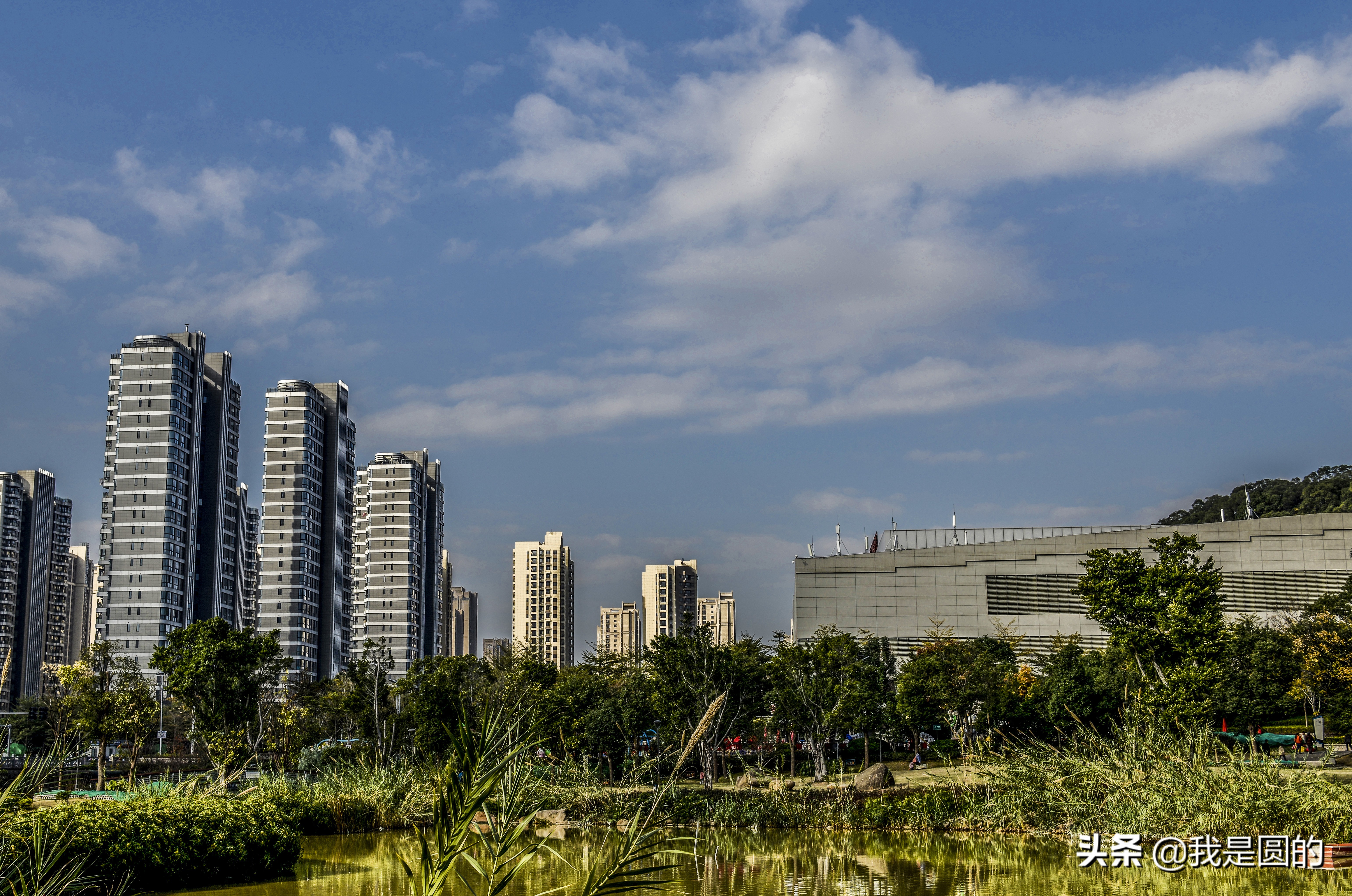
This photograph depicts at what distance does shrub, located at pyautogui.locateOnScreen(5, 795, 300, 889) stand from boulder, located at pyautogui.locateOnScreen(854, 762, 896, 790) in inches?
578

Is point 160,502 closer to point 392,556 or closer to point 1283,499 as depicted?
point 392,556

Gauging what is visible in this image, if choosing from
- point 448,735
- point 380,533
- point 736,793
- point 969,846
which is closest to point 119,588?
point 380,533

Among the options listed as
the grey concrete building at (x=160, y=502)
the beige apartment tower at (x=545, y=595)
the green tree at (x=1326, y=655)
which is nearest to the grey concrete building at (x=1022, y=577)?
→ the green tree at (x=1326, y=655)

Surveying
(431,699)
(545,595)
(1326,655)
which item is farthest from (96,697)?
(545,595)

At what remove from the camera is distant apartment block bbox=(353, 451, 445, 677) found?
A: 372ft

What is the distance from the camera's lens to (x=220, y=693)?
2839 centimetres

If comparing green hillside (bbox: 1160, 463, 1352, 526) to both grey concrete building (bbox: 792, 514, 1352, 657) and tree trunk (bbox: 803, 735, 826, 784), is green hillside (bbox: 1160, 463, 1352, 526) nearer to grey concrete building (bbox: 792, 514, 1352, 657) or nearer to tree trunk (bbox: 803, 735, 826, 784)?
grey concrete building (bbox: 792, 514, 1352, 657)

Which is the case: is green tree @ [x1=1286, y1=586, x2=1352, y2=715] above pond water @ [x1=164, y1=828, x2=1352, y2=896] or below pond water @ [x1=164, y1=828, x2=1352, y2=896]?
above

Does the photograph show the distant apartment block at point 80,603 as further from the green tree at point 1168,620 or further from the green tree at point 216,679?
the green tree at point 1168,620

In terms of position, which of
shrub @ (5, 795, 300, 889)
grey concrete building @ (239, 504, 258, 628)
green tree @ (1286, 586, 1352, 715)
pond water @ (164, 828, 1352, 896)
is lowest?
pond water @ (164, 828, 1352, 896)

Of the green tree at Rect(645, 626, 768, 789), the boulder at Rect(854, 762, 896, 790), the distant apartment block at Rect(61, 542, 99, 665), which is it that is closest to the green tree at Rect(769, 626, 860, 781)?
the green tree at Rect(645, 626, 768, 789)

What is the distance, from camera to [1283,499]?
95.2 meters

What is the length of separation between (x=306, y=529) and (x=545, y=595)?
87.4m

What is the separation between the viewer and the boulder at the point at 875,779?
28.3m
